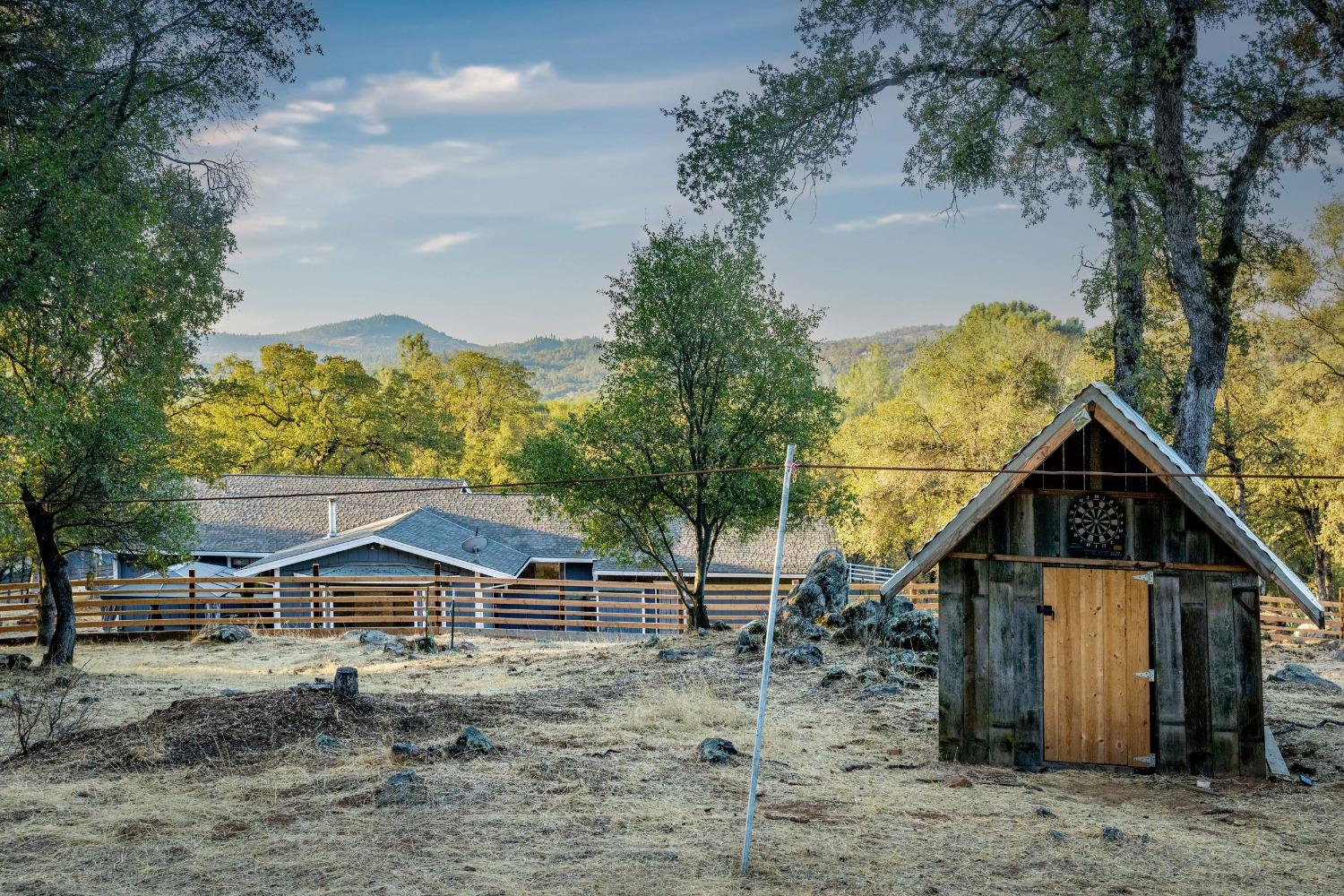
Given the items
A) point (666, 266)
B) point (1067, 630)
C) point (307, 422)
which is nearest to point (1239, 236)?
point (1067, 630)

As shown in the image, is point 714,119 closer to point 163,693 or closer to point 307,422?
point 163,693

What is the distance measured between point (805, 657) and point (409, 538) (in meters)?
17.3

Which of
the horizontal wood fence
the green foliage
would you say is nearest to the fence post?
the horizontal wood fence

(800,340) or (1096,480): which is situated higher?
(800,340)

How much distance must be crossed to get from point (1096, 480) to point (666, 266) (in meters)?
14.4

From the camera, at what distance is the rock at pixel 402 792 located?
9602 mm

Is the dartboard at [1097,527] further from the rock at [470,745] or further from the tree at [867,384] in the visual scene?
the tree at [867,384]

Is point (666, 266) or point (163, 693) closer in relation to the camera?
point (163, 693)

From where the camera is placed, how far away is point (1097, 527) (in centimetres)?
1096

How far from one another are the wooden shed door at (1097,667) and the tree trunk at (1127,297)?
6186 millimetres

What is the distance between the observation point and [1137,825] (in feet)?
29.8

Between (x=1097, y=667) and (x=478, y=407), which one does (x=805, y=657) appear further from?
(x=478, y=407)

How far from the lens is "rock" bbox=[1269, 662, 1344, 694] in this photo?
16.6 meters

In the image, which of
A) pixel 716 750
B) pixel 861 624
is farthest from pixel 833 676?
pixel 716 750
